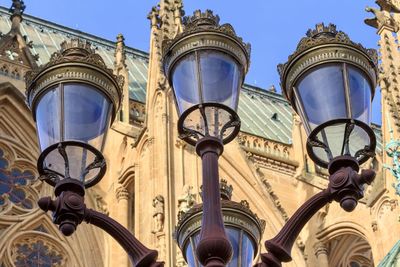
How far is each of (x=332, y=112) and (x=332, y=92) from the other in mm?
139

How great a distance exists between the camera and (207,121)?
20.2ft

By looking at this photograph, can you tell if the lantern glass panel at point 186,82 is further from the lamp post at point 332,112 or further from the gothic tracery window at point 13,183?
the gothic tracery window at point 13,183

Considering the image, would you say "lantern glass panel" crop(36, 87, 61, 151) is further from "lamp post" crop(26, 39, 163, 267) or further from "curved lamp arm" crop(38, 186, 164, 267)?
"curved lamp arm" crop(38, 186, 164, 267)

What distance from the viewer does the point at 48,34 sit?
2431cm

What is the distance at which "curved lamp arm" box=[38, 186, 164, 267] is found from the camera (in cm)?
596

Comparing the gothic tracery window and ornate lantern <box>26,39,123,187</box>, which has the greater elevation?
the gothic tracery window

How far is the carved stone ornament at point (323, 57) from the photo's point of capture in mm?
6383

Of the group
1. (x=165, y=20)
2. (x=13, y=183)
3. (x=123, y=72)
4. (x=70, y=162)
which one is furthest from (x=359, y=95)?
(x=123, y=72)

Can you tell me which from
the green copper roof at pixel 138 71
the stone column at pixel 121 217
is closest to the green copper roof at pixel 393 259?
the stone column at pixel 121 217

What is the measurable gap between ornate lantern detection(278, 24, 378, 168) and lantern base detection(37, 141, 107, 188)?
1184 mm

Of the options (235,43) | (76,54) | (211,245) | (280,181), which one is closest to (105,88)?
(76,54)

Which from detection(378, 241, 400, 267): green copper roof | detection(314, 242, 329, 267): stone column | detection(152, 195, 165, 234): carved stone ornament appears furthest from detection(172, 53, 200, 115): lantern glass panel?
detection(314, 242, 329, 267): stone column

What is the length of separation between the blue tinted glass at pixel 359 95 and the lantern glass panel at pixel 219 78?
2.13 ft

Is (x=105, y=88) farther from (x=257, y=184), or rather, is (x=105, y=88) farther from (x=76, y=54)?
(x=257, y=184)
